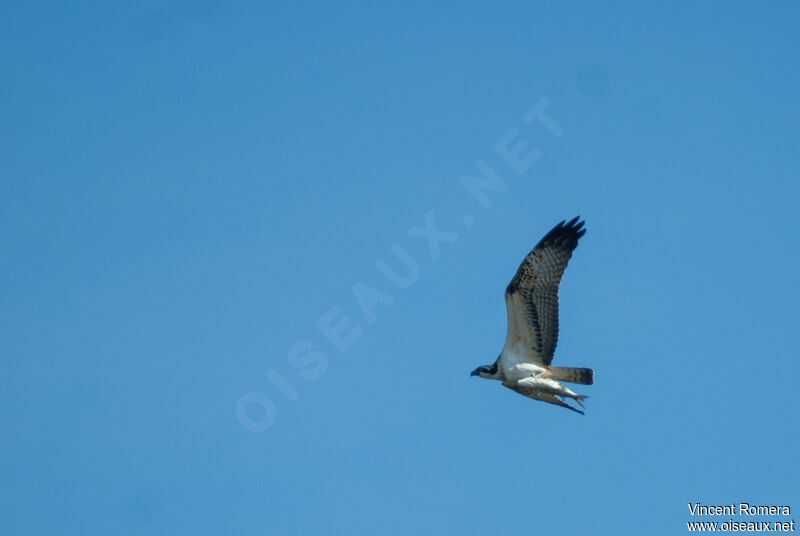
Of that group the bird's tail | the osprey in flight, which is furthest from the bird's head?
the bird's tail

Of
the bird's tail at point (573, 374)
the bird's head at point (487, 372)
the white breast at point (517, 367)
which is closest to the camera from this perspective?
the bird's tail at point (573, 374)

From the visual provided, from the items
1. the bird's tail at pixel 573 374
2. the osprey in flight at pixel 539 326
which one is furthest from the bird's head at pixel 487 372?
the bird's tail at pixel 573 374

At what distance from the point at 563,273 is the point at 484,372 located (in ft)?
6.46

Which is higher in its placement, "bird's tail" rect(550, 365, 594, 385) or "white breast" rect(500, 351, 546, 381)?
"white breast" rect(500, 351, 546, 381)

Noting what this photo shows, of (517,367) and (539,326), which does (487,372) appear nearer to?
Result: (517,367)

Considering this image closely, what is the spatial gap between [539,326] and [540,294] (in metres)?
0.48

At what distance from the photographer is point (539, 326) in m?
23.3

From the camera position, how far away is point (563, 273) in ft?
75.7

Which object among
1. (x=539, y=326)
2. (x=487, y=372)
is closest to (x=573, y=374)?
(x=539, y=326)

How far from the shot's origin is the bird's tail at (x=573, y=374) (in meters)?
23.0

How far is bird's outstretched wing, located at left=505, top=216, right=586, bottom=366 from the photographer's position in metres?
23.1

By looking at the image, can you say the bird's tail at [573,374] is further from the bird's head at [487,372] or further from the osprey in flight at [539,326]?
the bird's head at [487,372]

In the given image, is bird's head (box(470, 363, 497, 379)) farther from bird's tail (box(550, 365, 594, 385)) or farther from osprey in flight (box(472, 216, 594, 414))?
bird's tail (box(550, 365, 594, 385))

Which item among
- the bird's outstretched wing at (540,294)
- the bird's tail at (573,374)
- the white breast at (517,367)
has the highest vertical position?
the bird's outstretched wing at (540,294)
